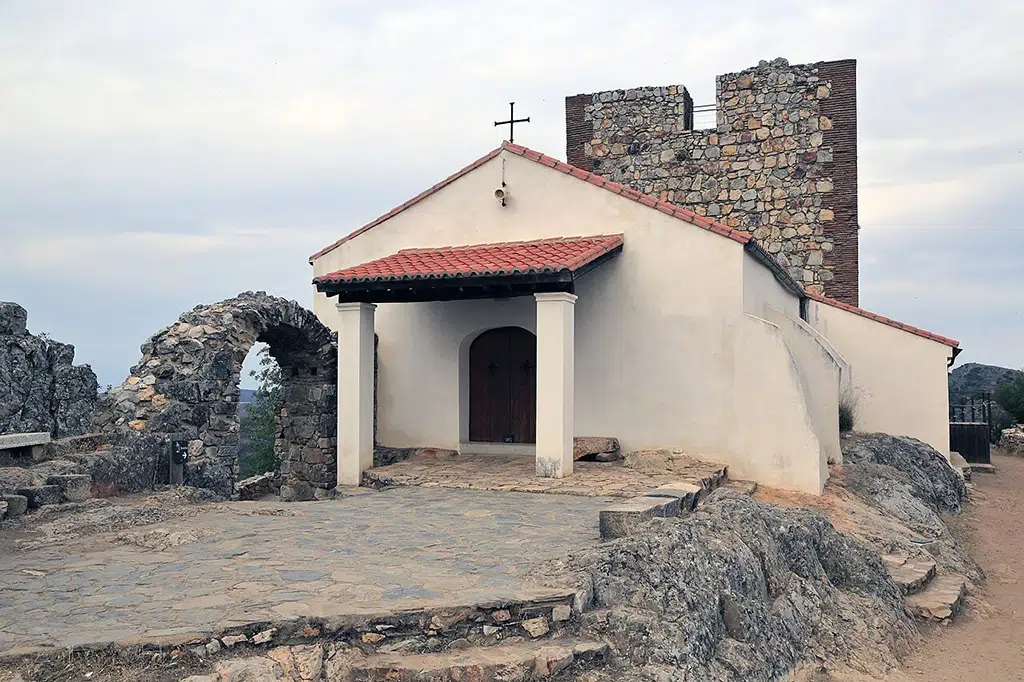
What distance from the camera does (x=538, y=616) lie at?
477 cm

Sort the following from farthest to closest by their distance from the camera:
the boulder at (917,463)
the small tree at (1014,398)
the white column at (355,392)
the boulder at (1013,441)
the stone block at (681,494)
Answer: the small tree at (1014,398), the boulder at (1013,441), the boulder at (917,463), the white column at (355,392), the stone block at (681,494)

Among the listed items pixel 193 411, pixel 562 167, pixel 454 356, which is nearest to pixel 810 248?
pixel 562 167

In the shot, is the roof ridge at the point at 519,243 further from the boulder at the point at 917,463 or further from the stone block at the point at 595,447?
the boulder at the point at 917,463

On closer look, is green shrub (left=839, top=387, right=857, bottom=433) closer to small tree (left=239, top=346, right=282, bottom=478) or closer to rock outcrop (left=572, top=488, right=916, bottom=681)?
rock outcrop (left=572, top=488, right=916, bottom=681)

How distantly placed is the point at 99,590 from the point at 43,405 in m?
9.08

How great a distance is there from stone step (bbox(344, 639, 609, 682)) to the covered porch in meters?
5.38

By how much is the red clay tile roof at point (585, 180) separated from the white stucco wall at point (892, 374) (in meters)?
4.74

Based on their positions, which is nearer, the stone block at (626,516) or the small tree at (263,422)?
the stone block at (626,516)

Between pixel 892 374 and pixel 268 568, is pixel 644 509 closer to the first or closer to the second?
pixel 268 568

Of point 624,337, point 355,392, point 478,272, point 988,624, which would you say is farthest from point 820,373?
point 355,392

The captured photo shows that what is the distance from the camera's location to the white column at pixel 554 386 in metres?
9.97

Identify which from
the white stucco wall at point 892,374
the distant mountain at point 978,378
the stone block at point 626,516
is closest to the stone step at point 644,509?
the stone block at point 626,516

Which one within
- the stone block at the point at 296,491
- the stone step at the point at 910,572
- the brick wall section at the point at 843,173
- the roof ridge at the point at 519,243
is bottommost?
the stone step at the point at 910,572

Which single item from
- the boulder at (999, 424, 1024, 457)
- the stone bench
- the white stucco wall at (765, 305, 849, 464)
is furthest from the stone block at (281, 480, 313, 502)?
the boulder at (999, 424, 1024, 457)
